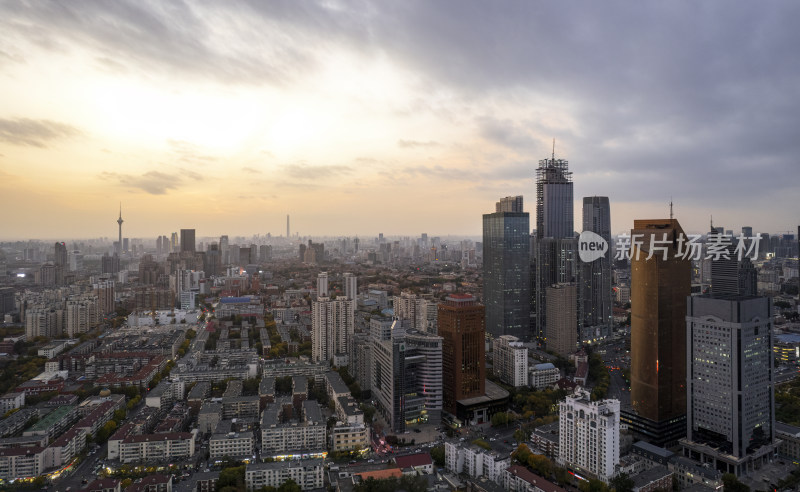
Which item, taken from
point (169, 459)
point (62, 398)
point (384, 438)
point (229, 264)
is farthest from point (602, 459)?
point (229, 264)

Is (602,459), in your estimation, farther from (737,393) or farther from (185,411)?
(185,411)

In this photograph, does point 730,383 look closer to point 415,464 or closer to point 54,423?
point 415,464

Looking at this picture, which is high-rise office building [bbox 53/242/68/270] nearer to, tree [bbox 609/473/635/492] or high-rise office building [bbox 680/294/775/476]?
tree [bbox 609/473/635/492]

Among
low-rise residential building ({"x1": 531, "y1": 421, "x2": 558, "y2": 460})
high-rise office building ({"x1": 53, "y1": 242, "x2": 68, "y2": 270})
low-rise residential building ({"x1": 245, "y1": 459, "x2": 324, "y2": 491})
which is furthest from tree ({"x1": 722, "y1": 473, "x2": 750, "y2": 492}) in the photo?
high-rise office building ({"x1": 53, "y1": 242, "x2": 68, "y2": 270})

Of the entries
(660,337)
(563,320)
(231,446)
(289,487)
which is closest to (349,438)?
(289,487)

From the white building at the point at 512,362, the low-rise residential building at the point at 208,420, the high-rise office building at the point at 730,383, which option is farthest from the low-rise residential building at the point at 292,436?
the high-rise office building at the point at 730,383
